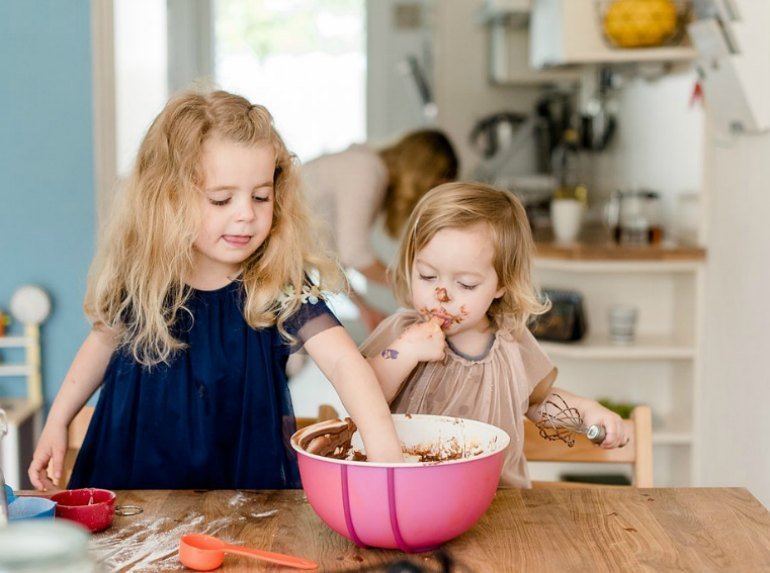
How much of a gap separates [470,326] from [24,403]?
1152mm

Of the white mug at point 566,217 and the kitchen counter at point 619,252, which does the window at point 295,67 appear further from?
the kitchen counter at point 619,252

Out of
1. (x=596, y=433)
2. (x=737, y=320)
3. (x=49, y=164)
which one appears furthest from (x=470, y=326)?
(x=737, y=320)

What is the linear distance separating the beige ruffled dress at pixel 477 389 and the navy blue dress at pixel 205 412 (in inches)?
6.5

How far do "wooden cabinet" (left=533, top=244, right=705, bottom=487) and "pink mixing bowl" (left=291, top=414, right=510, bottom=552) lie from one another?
1.89 m

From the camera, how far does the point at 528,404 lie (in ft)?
4.96

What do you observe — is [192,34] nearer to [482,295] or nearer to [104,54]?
[104,54]

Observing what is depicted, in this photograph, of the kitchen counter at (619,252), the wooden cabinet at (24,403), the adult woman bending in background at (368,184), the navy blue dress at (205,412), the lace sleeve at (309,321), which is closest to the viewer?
the lace sleeve at (309,321)

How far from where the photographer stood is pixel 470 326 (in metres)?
1.47

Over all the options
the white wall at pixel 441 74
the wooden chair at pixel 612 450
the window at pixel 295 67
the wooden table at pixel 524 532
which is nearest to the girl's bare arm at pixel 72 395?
the wooden table at pixel 524 532

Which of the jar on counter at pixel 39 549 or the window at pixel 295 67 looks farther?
the window at pixel 295 67

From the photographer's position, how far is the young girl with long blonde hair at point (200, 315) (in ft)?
4.29

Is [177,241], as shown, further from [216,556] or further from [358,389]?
[216,556]

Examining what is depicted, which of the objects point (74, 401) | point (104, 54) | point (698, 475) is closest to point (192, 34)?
point (104, 54)

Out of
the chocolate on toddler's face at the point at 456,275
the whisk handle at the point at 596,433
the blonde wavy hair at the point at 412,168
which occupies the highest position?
the blonde wavy hair at the point at 412,168
